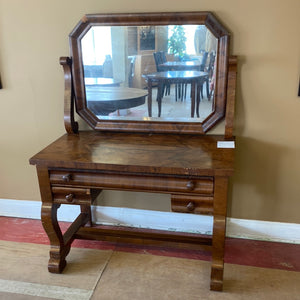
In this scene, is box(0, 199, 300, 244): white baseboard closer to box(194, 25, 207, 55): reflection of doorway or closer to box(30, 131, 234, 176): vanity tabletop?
box(30, 131, 234, 176): vanity tabletop

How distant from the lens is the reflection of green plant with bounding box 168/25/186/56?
169 cm

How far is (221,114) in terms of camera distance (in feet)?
5.87

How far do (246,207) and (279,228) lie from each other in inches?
9.9

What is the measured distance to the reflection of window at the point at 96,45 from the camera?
1774mm

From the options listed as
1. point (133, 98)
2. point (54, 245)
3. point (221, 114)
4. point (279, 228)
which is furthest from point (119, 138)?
point (279, 228)

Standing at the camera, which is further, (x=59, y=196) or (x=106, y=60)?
(x=106, y=60)

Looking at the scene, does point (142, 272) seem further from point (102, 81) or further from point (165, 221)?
point (102, 81)

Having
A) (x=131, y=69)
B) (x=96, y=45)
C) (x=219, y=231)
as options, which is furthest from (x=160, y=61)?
(x=219, y=231)

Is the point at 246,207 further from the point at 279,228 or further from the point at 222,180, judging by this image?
the point at 222,180

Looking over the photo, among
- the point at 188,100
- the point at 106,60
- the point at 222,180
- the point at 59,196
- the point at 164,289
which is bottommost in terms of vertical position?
the point at 164,289

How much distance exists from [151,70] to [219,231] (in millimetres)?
955

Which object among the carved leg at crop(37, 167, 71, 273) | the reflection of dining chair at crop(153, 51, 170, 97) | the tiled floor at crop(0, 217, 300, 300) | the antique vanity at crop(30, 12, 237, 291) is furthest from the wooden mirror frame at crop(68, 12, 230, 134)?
the tiled floor at crop(0, 217, 300, 300)

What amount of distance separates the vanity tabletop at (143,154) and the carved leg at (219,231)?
0.09 m

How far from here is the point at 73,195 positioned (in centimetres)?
166
